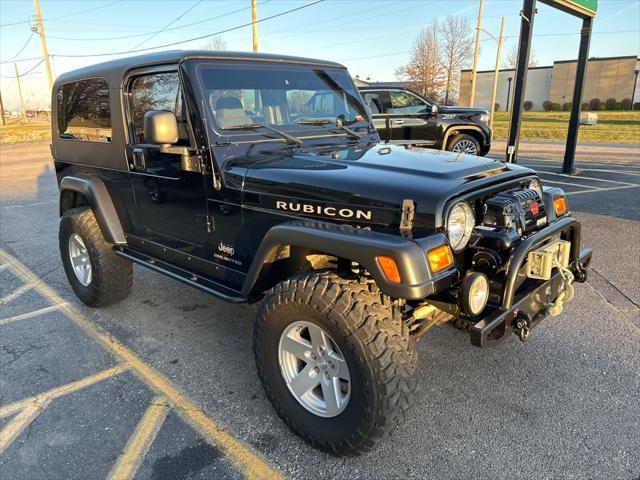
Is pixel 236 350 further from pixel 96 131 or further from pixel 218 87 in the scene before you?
pixel 96 131

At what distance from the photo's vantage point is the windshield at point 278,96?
309cm

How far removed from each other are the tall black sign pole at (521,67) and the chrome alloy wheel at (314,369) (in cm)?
727

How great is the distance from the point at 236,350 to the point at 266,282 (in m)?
0.95

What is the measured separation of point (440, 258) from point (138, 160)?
237 cm

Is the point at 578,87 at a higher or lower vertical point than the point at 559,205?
higher

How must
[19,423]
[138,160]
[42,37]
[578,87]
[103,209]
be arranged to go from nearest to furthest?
[19,423] < [138,160] < [103,209] < [578,87] < [42,37]

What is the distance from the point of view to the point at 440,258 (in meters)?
2.23

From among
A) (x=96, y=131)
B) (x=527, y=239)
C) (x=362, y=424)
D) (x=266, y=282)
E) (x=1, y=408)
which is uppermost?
(x=96, y=131)

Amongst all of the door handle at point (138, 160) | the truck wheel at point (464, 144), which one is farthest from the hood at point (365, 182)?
the truck wheel at point (464, 144)

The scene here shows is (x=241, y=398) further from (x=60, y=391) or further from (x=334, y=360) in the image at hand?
(x=60, y=391)

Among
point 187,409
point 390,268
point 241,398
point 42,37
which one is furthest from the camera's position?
point 42,37

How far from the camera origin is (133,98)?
3.60 metres

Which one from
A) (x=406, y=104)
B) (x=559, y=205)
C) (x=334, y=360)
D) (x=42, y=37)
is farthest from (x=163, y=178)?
(x=42, y=37)

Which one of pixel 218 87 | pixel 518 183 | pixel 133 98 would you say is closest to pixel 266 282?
pixel 218 87
